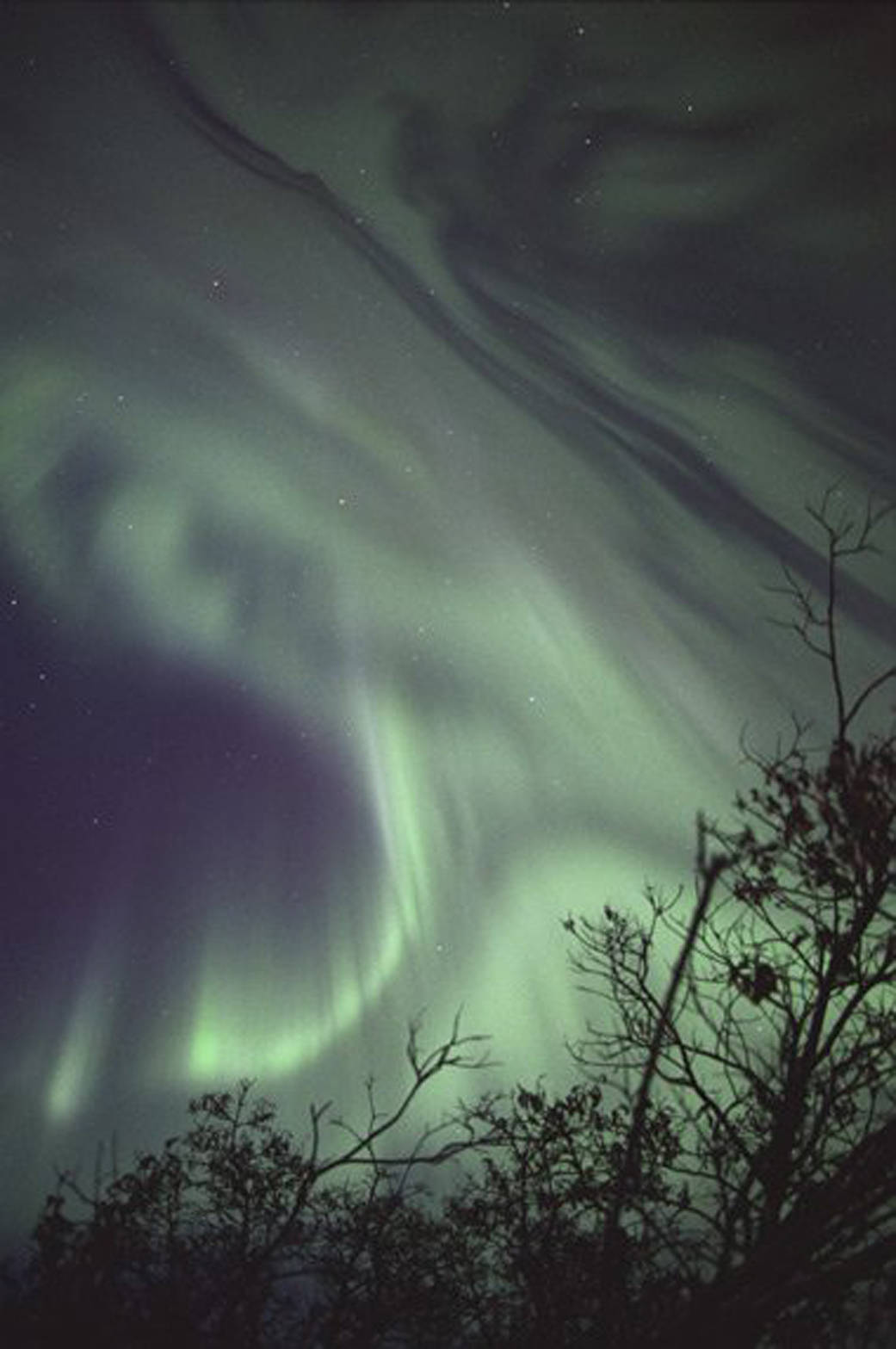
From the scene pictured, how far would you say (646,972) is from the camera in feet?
29.3

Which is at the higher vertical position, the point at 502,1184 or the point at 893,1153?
the point at 502,1184

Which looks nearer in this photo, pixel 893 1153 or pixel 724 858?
pixel 724 858

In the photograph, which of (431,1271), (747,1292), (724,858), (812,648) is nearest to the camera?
(724,858)

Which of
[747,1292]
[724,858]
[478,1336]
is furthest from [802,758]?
[478,1336]

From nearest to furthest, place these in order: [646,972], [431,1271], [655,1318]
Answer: [655,1318]
[646,972]
[431,1271]

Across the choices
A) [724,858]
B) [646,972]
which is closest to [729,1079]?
[646,972]

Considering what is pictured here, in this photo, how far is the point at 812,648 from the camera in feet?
21.6

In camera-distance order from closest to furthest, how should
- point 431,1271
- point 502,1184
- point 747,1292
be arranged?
point 747,1292 → point 502,1184 → point 431,1271

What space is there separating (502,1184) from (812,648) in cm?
958

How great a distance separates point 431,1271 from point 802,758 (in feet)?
40.2

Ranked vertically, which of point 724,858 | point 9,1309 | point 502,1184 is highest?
point 9,1309

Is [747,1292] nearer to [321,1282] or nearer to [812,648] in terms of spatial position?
[812,648]

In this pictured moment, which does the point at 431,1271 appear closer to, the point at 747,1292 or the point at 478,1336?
the point at 478,1336

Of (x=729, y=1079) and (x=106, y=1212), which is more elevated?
(x=106, y=1212)
